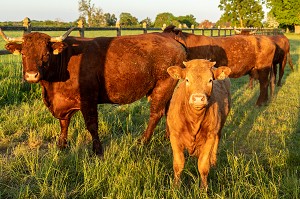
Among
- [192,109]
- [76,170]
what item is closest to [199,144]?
[192,109]

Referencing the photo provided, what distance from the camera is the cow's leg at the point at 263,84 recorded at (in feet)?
27.1

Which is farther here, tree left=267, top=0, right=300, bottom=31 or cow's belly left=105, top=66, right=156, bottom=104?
tree left=267, top=0, right=300, bottom=31

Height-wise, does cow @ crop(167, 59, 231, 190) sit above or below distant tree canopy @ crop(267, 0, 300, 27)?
below

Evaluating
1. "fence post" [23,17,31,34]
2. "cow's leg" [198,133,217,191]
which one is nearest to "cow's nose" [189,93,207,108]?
"cow's leg" [198,133,217,191]

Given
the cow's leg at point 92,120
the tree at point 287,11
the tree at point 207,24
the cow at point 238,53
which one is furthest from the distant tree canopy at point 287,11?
the cow's leg at point 92,120

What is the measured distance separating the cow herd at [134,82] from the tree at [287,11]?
203 ft

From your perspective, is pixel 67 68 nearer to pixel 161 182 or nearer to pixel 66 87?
pixel 66 87

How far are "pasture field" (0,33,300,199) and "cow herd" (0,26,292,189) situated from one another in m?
0.28

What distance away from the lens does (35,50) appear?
13.6 feet

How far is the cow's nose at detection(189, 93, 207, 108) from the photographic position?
3.10 m

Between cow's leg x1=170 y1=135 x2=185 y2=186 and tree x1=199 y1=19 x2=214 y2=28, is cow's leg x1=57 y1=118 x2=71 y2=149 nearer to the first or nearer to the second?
cow's leg x1=170 y1=135 x2=185 y2=186

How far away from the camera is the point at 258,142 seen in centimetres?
523

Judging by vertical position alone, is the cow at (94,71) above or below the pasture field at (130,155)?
above

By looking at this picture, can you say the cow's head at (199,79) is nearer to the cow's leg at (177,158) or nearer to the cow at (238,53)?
the cow's leg at (177,158)
